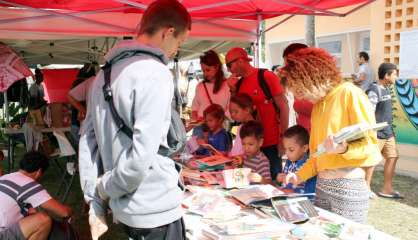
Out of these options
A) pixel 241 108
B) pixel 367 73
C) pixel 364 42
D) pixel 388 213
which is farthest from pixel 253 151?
pixel 364 42

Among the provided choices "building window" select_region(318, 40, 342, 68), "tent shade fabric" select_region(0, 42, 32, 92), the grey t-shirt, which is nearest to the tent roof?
"tent shade fabric" select_region(0, 42, 32, 92)

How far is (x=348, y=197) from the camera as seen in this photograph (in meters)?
1.76

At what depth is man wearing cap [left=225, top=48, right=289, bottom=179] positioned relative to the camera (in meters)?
3.23

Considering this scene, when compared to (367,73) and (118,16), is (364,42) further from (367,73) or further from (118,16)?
(118,16)

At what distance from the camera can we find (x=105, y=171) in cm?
136

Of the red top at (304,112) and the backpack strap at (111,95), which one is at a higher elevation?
the backpack strap at (111,95)

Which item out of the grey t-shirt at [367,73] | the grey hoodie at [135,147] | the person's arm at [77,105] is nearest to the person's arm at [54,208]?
the grey hoodie at [135,147]

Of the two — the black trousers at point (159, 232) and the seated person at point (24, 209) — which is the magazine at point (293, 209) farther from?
the seated person at point (24, 209)

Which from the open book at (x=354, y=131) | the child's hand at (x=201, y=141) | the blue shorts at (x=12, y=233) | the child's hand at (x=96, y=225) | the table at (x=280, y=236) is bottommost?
the blue shorts at (x=12, y=233)

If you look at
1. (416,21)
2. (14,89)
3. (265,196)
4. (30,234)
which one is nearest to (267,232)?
(265,196)

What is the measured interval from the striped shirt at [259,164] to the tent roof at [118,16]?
137cm

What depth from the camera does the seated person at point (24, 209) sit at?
241cm

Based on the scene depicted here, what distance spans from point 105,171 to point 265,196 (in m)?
0.91

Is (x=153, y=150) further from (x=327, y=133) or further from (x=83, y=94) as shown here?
(x=83, y=94)
